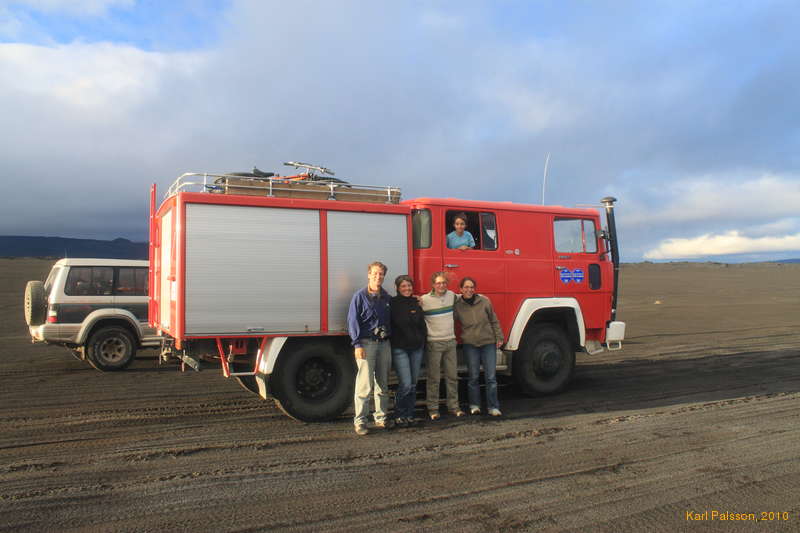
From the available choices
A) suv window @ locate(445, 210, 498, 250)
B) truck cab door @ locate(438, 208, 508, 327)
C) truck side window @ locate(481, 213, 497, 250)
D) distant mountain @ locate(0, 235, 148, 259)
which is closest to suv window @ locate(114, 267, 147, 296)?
truck cab door @ locate(438, 208, 508, 327)

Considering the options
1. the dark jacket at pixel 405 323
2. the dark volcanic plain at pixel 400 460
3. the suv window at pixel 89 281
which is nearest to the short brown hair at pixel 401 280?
the dark jacket at pixel 405 323

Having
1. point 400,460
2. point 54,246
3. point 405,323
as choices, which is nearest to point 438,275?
point 405,323

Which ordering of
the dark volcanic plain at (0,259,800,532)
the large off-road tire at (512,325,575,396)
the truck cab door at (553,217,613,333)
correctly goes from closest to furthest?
the dark volcanic plain at (0,259,800,532) < the large off-road tire at (512,325,575,396) < the truck cab door at (553,217,613,333)

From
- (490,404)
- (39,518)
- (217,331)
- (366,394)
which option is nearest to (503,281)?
(490,404)

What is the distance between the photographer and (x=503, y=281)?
26.8 feet

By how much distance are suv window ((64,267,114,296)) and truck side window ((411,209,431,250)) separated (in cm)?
655

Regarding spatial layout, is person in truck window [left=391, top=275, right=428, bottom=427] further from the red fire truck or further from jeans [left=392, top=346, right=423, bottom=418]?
the red fire truck

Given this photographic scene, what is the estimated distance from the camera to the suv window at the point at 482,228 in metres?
8.09

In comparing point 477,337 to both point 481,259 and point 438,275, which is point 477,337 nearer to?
point 438,275

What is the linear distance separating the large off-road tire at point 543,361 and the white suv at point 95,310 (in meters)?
6.52

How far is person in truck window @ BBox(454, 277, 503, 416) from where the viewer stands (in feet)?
24.2

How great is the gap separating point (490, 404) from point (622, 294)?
27599mm

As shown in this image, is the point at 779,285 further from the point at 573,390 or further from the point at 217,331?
the point at 217,331

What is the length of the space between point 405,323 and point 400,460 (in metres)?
1.75
